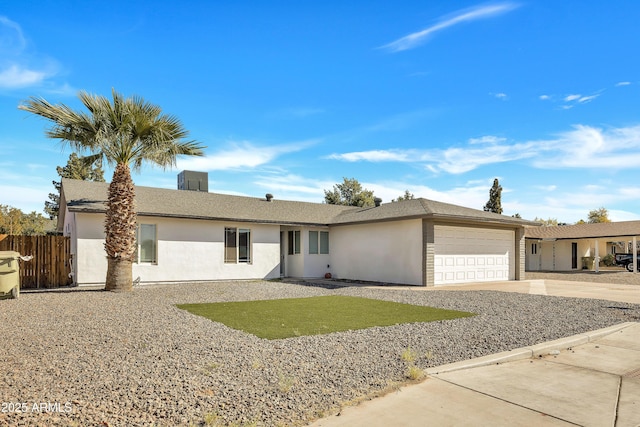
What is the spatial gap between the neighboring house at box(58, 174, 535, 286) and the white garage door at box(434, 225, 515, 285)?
0.16ft

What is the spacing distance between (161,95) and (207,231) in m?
6.39

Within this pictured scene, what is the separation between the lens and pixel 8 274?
11812 millimetres

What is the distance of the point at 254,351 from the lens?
594 cm

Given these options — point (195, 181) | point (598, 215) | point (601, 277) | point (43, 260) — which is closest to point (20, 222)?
point (195, 181)

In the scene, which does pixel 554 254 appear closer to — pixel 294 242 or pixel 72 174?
pixel 294 242

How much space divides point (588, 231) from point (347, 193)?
938 inches

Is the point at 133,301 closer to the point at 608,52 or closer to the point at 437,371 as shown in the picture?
the point at 437,371

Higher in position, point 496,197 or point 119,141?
point 496,197

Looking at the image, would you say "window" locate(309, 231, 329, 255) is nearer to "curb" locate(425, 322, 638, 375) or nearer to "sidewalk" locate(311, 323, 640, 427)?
"curb" locate(425, 322, 638, 375)

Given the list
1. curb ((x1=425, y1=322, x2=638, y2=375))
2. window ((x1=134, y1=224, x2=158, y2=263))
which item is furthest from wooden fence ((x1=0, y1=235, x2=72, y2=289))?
curb ((x1=425, y1=322, x2=638, y2=375))

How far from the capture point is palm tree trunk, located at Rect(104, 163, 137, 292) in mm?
13875

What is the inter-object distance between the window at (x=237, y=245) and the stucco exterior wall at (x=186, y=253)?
0.71 feet

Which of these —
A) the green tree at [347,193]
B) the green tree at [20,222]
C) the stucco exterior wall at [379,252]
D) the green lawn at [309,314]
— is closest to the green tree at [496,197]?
the green tree at [347,193]

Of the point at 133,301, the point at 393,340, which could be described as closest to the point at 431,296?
the point at 393,340
